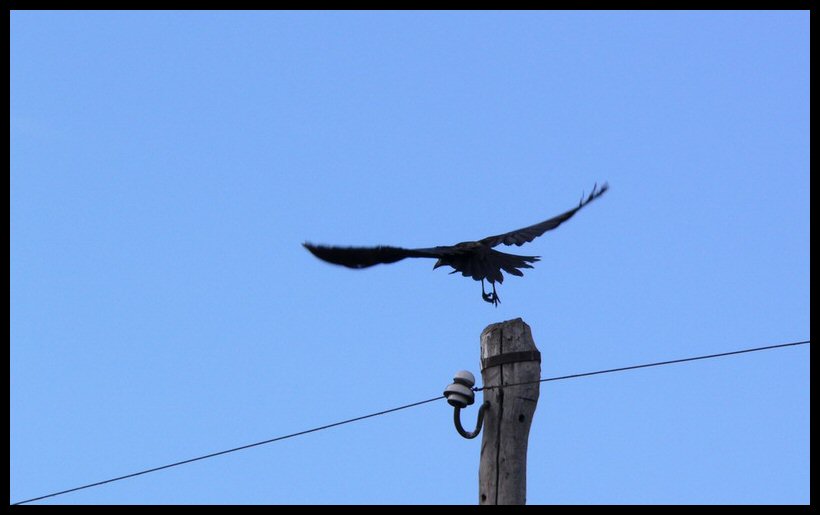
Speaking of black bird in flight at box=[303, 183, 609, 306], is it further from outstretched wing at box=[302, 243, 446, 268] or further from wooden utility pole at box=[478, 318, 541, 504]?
wooden utility pole at box=[478, 318, 541, 504]

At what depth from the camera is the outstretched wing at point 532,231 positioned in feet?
23.3

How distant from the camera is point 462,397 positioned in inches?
216

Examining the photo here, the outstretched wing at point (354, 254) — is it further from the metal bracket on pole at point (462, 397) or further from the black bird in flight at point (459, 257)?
the metal bracket on pole at point (462, 397)

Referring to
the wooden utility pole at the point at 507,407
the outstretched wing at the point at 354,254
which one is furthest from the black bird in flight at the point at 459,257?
the wooden utility pole at the point at 507,407

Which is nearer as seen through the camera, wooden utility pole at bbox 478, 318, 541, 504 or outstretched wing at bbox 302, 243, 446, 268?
wooden utility pole at bbox 478, 318, 541, 504

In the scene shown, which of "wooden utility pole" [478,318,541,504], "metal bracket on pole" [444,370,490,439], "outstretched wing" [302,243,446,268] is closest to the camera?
"wooden utility pole" [478,318,541,504]

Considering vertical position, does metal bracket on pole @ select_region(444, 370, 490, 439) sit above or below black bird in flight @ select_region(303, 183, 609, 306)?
below

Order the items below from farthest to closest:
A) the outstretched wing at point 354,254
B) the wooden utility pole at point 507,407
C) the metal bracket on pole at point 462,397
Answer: the outstretched wing at point 354,254 < the metal bracket on pole at point 462,397 < the wooden utility pole at point 507,407

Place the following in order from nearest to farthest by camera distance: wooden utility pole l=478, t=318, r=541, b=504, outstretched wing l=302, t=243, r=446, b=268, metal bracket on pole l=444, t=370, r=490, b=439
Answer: wooden utility pole l=478, t=318, r=541, b=504 → metal bracket on pole l=444, t=370, r=490, b=439 → outstretched wing l=302, t=243, r=446, b=268

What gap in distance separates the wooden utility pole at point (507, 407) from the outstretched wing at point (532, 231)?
1.50 m

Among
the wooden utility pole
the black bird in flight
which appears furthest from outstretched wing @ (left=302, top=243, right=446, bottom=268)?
the wooden utility pole

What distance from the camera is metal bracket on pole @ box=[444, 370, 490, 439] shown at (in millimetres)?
5477

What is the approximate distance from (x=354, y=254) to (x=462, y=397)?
1406mm

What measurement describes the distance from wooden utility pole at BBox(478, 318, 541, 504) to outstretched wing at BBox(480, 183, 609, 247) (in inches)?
58.9
